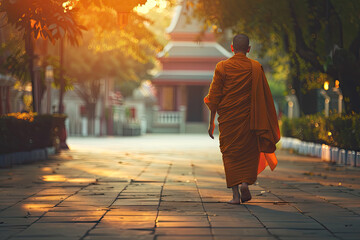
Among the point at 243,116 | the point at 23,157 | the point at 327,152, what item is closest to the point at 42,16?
the point at 243,116

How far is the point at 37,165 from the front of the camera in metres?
15.1

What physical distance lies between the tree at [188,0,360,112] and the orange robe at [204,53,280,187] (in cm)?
730

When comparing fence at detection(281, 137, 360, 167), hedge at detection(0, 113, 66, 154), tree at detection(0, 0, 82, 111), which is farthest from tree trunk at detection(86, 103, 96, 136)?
tree at detection(0, 0, 82, 111)

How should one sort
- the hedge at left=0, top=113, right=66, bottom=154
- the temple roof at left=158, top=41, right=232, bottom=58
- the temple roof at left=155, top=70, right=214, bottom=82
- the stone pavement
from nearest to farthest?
1. the stone pavement
2. the hedge at left=0, top=113, right=66, bottom=154
3. the temple roof at left=155, top=70, right=214, bottom=82
4. the temple roof at left=158, top=41, right=232, bottom=58

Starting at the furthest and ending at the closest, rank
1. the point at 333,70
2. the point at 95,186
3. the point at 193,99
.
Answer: the point at 193,99 < the point at 333,70 < the point at 95,186

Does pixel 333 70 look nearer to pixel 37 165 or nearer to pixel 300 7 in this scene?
pixel 300 7

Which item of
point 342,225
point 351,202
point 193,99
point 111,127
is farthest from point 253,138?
point 193,99

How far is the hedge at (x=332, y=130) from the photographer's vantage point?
49.2 ft

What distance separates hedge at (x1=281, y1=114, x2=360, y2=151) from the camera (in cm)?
1498

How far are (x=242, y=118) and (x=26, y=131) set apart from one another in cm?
871

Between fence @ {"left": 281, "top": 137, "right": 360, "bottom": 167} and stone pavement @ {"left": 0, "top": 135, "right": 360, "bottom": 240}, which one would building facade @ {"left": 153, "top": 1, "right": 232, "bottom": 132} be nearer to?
fence @ {"left": 281, "top": 137, "right": 360, "bottom": 167}

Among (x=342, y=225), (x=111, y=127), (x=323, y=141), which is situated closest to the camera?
(x=342, y=225)

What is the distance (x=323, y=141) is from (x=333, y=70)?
11.1ft

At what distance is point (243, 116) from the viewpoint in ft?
27.0
